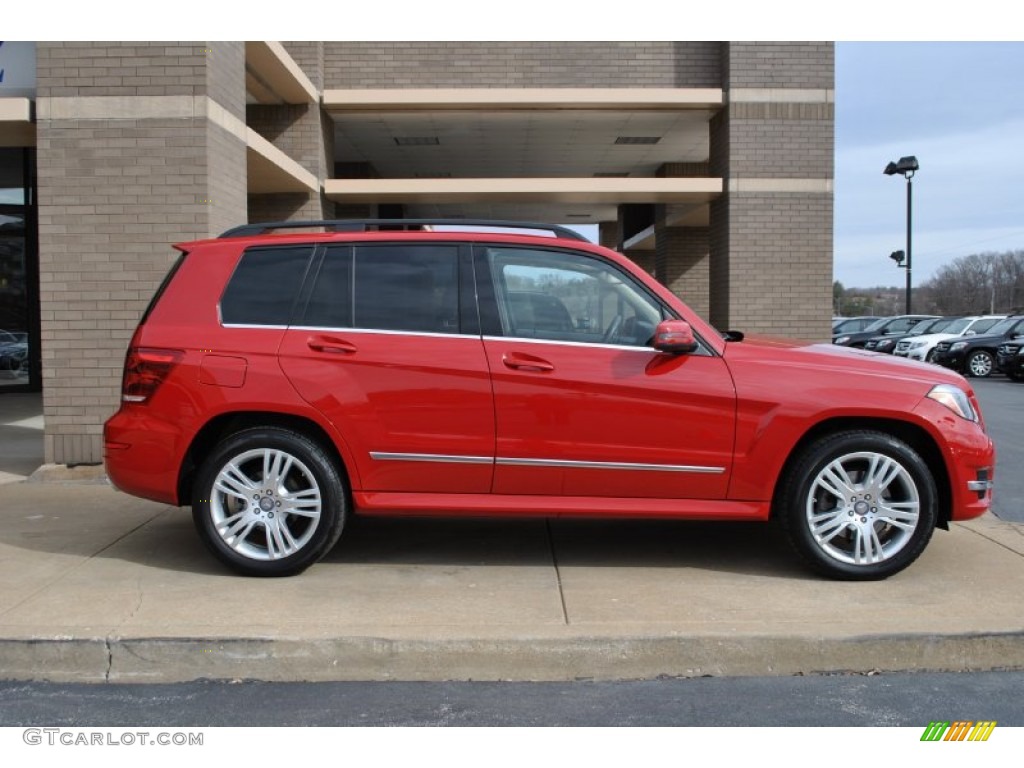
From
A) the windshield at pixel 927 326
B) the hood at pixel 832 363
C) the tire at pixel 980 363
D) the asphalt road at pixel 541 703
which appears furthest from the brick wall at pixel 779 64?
the windshield at pixel 927 326

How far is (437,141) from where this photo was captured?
15.4m

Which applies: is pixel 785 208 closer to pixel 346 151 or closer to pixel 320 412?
pixel 346 151

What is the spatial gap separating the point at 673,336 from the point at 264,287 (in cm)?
221

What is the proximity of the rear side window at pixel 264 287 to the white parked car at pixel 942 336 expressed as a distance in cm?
2173

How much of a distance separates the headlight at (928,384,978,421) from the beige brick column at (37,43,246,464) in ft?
19.0

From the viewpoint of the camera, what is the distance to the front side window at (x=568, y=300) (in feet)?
17.1

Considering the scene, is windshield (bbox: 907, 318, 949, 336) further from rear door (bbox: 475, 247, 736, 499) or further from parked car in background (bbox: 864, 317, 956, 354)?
rear door (bbox: 475, 247, 736, 499)

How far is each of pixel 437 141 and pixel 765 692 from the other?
12558 millimetres

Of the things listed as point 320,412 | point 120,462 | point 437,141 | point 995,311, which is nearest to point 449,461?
point 320,412

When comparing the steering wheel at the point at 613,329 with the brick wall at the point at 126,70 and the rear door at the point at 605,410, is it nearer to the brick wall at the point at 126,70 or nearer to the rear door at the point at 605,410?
the rear door at the point at 605,410

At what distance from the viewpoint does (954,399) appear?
205 inches

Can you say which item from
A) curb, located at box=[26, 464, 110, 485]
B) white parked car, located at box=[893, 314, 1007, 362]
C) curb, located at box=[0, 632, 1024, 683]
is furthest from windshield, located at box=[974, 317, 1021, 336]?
curb, located at box=[0, 632, 1024, 683]

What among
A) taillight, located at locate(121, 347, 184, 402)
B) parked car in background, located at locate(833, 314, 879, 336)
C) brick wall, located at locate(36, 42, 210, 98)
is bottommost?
taillight, located at locate(121, 347, 184, 402)

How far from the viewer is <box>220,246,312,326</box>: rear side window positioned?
17.5ft
